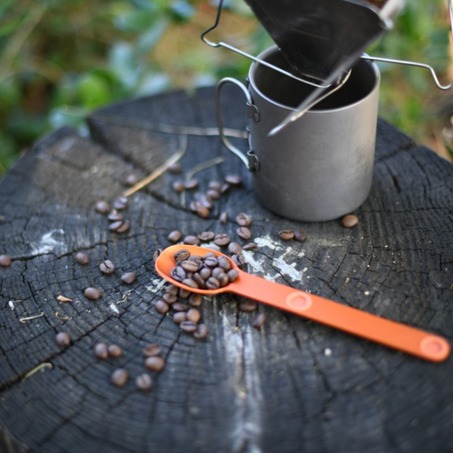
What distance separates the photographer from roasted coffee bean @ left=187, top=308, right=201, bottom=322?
1.13 m

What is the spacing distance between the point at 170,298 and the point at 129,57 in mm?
1138

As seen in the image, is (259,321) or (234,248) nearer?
(259,321)

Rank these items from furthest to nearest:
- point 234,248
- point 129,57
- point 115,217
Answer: point 129,57, point 115,217, point 234,248

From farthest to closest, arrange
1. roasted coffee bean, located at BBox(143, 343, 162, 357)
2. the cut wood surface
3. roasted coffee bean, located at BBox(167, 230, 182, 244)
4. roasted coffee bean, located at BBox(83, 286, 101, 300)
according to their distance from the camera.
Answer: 1. roasted coffee bean, located at BBox(167, 230, 182, 244)
2. roasted coffee bean, located at BBox(83, 286, 101, 300)
3. roasted coffee bean, located at BBox(143, 343, 162, 357)
4. the cut wood surface

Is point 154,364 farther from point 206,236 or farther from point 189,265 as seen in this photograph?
point 206,236

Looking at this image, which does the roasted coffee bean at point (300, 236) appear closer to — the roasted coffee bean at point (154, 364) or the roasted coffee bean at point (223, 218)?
the roasted coffee bean at point (223, 218)

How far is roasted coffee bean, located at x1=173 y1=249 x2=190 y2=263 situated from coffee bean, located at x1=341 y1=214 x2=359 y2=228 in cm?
32

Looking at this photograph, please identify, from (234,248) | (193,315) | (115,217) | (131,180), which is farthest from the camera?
(131,180)

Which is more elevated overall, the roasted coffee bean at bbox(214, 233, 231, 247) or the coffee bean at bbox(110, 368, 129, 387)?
the roasted coffee bean at bbox(214, 233, 231, 247)

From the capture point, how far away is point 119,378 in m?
1.05

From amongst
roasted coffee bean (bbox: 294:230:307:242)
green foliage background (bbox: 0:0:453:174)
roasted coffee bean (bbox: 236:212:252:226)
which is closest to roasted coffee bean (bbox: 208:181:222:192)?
roasted coffee bean (bbox: 236:212:252:226)

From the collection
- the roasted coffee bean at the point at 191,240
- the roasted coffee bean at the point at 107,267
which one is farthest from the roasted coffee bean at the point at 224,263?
the roasted coffee bean at the point at 107,267

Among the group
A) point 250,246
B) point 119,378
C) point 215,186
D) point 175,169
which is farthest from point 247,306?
point 175,169

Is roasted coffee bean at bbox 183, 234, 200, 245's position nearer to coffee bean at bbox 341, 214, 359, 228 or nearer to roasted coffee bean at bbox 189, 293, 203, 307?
roasted coffee bean at bbox 189, 293, 203, 307
